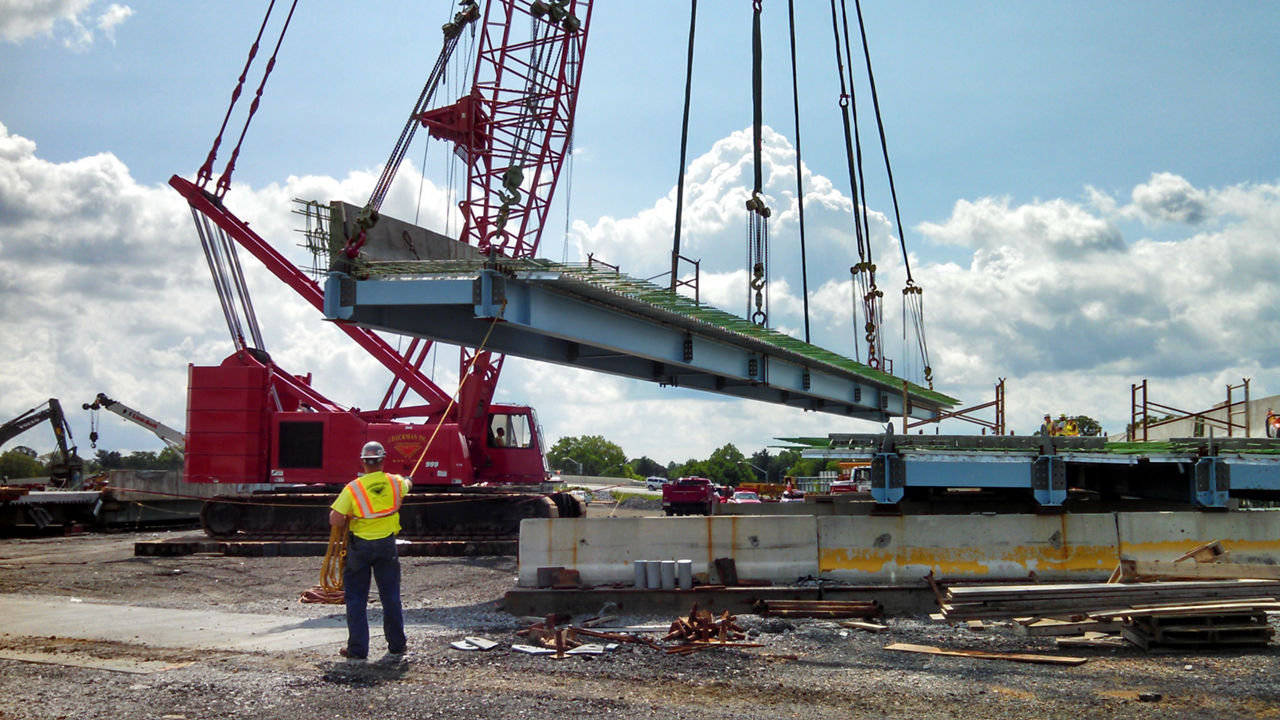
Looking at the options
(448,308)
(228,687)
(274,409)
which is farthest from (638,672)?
(274,409)

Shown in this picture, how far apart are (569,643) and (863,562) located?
3703 mm

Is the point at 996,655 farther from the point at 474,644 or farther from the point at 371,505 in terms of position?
the point at 371,505

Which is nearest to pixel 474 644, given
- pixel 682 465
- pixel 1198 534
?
pixel 1198 534

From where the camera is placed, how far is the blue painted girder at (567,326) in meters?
13.8

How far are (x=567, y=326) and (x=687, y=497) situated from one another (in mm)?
24411

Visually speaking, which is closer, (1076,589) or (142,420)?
(1076,589)

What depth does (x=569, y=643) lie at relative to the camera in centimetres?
868

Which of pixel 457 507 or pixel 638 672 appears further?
pixel 457 507

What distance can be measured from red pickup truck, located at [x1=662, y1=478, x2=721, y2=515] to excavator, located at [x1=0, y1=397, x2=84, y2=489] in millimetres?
20817

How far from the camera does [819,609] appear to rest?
985 centimetres

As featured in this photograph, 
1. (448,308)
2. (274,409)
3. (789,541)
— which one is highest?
(448,308)

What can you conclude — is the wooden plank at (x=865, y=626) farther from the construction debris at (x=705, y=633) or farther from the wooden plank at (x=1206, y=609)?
the wooden plank at (x=1206, y=609)

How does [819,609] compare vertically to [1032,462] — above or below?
below

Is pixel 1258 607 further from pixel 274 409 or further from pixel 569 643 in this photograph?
pixel 274 409
